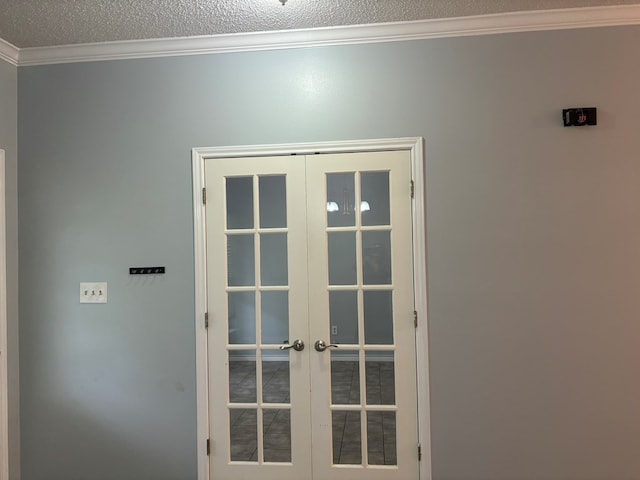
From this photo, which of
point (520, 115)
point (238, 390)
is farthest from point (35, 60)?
point (520, 115)

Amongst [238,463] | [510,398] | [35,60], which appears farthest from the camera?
[35,60]

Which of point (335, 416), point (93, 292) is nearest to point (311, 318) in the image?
point (335, 416)

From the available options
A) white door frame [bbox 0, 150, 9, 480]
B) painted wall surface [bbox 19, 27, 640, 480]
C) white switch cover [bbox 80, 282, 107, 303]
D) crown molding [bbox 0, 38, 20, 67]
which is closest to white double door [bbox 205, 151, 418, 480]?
painted wall surface [bbox 19, 27, 640, 480]

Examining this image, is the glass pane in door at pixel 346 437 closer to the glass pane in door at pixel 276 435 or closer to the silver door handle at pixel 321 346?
the glass pane in door at pixel 276 435

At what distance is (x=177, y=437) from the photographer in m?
2.68

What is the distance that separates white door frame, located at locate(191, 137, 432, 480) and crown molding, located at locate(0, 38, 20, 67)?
1.32 metres

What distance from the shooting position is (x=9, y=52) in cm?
277

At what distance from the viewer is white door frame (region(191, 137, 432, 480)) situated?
2529 millimetres

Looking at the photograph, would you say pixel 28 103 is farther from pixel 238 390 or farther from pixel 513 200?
pixel 513 200

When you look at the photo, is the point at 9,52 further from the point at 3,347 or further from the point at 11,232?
the point at 3,347

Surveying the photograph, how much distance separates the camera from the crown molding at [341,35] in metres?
2.47

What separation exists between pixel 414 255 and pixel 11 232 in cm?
251

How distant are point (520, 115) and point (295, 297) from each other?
167cm

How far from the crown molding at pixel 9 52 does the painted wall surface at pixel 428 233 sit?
0.10 m
